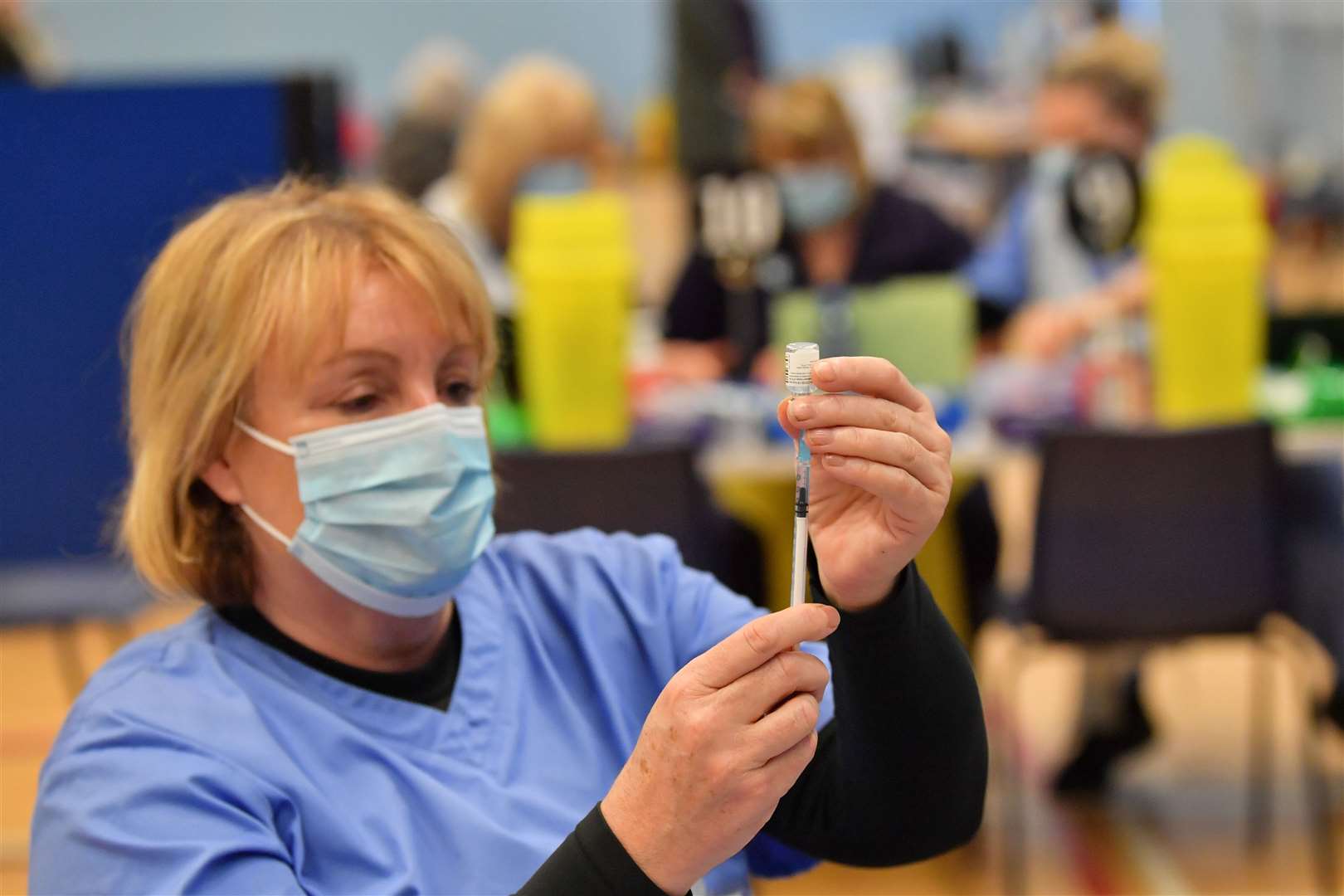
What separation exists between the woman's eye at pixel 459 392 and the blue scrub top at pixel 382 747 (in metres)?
0.15

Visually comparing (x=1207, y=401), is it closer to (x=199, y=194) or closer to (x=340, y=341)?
(x=199, y=194)

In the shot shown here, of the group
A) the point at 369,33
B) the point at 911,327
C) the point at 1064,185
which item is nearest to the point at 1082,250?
the point at 1064,185

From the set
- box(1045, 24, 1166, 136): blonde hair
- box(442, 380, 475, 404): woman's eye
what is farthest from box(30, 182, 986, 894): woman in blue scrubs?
box(1045, 24, 1166, 136): blonde hair

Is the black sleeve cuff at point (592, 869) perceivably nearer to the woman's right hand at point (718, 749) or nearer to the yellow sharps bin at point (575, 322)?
the woman's right hand at point (718, 749)

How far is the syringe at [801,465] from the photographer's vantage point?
970mm

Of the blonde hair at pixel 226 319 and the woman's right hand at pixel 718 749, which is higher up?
the blonde hair at pixel 226 319

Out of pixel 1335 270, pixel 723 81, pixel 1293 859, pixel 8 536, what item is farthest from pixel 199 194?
pixel 1335 270

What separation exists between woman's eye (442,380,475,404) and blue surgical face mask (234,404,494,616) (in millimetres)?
21

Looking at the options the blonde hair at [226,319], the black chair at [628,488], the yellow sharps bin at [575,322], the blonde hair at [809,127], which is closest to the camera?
the blonde hair at [226,319]

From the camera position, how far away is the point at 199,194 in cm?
233

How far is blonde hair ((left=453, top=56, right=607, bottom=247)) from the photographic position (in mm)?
3711

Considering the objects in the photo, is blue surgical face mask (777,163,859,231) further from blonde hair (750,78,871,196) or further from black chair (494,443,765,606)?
black chair (494,443,765,606)

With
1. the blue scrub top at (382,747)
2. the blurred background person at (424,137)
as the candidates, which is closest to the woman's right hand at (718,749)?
the blue scrub top at (382,747)

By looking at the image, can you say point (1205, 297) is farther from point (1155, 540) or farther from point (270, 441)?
point (270, 441)
